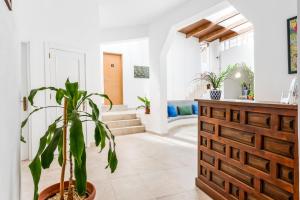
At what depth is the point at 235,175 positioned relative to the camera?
1913 mm

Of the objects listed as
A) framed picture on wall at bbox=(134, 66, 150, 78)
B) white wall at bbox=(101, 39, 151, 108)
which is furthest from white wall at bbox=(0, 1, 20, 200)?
framed picture on wall at bbox=(134, 66, 150, 78)

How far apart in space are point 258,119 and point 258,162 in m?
0.36

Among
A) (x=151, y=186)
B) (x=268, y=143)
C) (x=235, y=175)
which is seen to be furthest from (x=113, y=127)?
(x=268, y=143)

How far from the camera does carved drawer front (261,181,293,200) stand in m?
1.44

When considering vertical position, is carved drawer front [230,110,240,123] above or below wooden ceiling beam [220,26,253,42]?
below

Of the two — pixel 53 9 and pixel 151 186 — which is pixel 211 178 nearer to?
pixel 151 186

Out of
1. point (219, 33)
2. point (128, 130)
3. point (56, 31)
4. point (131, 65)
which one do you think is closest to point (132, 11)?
point (56, 31)

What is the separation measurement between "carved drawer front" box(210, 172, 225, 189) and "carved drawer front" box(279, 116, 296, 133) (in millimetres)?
909

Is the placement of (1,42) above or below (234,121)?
above

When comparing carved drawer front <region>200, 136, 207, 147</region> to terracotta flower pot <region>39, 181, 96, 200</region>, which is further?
carved drawer front <region>200, 136, 207, 147</region>

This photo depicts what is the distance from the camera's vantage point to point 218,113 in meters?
2.17

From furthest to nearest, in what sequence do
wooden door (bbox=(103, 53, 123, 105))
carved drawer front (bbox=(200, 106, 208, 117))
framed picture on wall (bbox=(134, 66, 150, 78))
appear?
framed picture on wall (bbox=(134, 66, 150, 78)) < wooden door (bbox=(103, 53, 123, 105)) < carved drawer front (bbox=(200, 106, 208, 117))

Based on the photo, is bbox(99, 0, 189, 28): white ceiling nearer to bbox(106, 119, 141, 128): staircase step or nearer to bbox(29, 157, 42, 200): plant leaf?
bbox(106, 119, 141, 128): staircase step

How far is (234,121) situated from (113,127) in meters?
4.38
